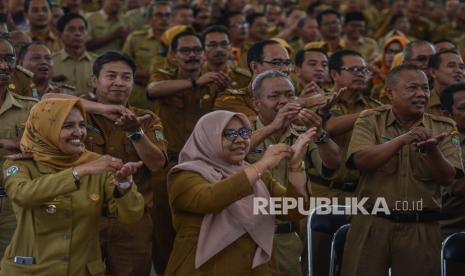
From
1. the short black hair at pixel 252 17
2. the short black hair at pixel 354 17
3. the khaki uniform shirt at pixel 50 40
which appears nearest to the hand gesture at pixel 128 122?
the khaki uniform shirt at pixel 50 40

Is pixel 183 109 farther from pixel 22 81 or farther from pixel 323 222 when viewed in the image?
pixel 323 222

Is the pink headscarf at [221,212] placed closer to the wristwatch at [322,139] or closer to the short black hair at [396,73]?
the wristwatch at [322,139]

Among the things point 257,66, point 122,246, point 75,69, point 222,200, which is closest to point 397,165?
point 222,200

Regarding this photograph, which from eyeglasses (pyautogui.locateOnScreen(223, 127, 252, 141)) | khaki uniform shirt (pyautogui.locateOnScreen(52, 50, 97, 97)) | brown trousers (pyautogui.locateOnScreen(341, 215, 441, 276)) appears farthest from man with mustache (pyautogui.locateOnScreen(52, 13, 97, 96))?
eyeglasses (pyautogui.locateOnScreen(223, 127, 252, 141))

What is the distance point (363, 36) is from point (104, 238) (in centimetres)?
797

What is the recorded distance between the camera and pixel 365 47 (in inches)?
515

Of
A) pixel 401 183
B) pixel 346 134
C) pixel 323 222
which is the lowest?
pixel 323 222

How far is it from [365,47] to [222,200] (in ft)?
26.6

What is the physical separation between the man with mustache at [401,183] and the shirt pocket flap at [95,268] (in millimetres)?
1874

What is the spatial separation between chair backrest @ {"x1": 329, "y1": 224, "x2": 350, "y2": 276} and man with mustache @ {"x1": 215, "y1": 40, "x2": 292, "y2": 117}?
3.94 ft

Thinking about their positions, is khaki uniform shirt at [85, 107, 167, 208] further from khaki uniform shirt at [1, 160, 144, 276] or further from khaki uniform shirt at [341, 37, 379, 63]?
khaki uniform shirt at [341, 37, 379, 63]

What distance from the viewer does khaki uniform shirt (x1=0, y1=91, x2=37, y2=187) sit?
22.4ft

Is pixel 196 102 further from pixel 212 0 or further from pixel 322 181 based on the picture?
pixel 212 0

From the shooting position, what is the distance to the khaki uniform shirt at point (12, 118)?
269 inches
